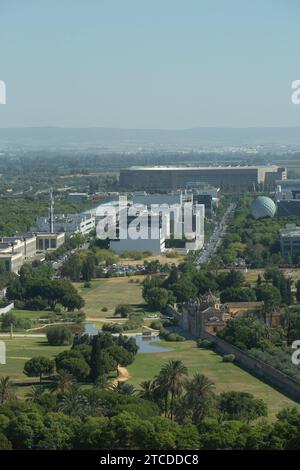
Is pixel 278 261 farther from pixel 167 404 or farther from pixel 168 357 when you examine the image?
pixel 167 404

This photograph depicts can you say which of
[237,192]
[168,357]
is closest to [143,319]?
[168,357]

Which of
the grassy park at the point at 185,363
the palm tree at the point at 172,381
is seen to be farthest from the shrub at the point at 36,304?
the palm tree at the point at 172,381

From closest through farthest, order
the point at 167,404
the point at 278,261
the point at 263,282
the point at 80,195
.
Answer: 1. the point at 167,404
2. the point at 263,282
3. the point at 278,261
4. the point at 80,195

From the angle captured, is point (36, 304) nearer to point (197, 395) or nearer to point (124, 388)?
point (124, 388)

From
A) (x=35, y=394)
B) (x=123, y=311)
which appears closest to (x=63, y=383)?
(x=35, y=394)

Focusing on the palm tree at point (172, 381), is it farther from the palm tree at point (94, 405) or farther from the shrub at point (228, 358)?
the shrub at point (228, 358)

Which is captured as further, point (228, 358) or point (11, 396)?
point (228, 358)

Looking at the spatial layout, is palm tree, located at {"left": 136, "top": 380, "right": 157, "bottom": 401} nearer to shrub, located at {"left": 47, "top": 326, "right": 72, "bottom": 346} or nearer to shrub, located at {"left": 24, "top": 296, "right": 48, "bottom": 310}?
shrub, located at {"left": 47, "top": 326, "right": 72, "bottom": 346}

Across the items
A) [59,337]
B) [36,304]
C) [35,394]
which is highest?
[35,394]
